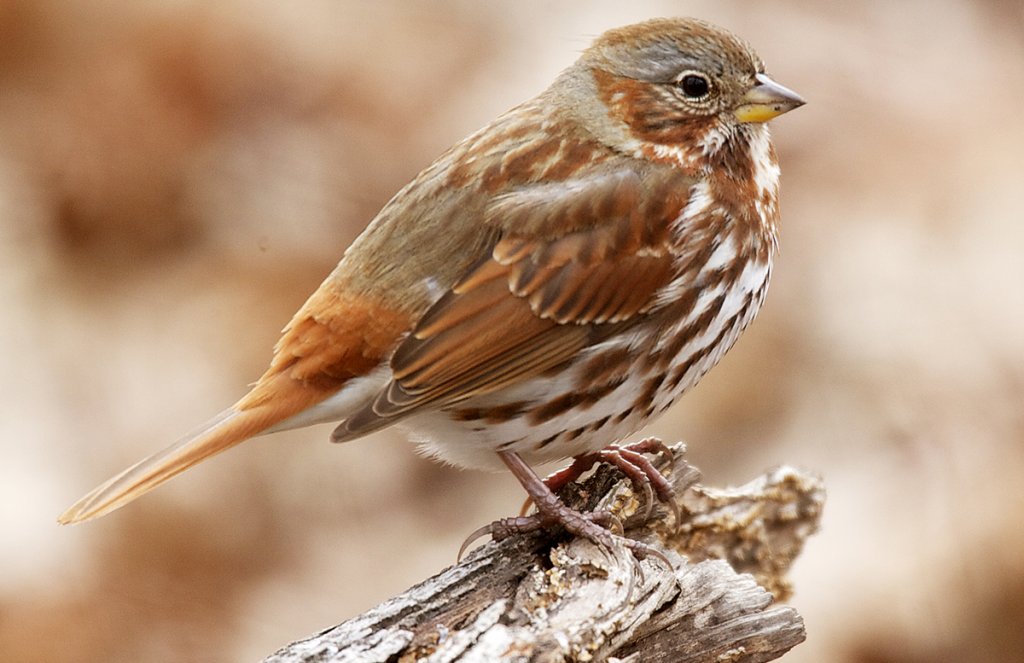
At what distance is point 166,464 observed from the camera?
385 centimetres

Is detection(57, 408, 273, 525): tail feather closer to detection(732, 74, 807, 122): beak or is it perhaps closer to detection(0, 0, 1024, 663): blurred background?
detection(732, 74, 807, 122): beak

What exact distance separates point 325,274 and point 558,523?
2898 millimetres

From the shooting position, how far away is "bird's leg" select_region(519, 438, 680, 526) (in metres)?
4.18

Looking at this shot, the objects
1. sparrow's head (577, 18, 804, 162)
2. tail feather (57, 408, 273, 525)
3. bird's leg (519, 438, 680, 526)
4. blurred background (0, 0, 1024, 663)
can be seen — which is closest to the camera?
tail feather (57, 408, 273, 525)

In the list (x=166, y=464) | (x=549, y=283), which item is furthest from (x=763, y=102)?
(x=166, y=464)

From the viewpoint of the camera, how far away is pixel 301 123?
719 cm

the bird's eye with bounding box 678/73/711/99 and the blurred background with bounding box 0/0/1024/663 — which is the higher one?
the blurred background with bounding box 0/0/1024/663

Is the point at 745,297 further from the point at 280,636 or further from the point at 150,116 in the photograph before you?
the point at 150,116

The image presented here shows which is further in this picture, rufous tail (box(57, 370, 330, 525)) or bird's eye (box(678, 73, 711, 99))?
bird's eye (box(678, 73, 711, 99))

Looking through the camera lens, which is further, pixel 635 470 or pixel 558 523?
pixel 635 470

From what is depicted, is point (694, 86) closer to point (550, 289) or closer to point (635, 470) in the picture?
point (550, 289)

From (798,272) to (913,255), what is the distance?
56 centimetres

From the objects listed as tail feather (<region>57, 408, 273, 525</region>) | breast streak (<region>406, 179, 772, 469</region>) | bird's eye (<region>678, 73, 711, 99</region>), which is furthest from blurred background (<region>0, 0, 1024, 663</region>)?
bird's eye (<region>678, 73, 711, 99</region>)

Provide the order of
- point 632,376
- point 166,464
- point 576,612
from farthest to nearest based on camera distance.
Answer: point 632,376, point 166,464, point 576,612
